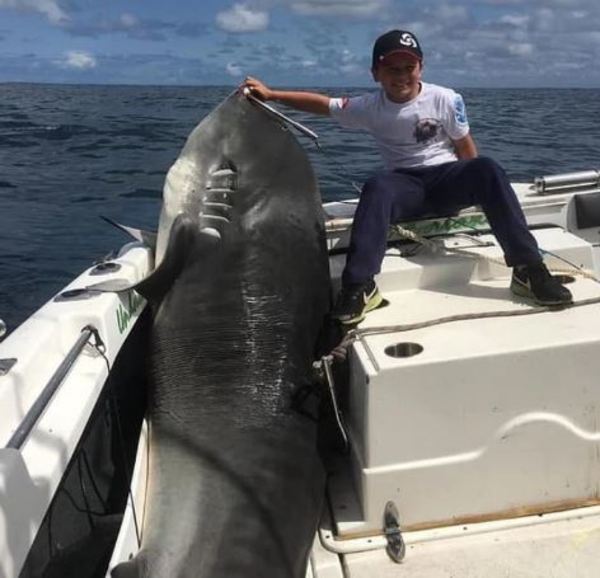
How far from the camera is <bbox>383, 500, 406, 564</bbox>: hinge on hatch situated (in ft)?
9.05

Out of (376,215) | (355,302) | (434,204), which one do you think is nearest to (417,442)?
(355,302)

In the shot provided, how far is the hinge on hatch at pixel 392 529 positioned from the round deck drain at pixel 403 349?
1.75 feet

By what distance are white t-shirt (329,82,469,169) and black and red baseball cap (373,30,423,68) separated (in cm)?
26

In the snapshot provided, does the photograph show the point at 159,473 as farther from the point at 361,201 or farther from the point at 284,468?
the point at 361,201

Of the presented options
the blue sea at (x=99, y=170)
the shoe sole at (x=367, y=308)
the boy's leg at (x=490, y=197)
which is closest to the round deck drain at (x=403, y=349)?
the shoe sole at (x=367, y=308)

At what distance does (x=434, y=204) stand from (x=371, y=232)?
623 millimetres

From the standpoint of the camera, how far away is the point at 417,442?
274 cm

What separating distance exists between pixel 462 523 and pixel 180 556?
3.52 feet

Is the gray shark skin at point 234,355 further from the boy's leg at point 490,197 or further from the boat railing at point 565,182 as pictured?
the boat railing at point 565,182

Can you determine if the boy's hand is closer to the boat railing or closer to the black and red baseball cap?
the black and red baseball cap

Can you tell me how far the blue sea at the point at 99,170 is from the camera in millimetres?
8316

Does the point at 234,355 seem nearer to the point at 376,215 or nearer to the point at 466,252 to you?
the point at 376,215

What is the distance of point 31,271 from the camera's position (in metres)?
7.89

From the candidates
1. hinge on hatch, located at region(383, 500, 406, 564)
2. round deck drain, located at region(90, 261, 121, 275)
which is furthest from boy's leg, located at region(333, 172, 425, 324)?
round deck drain, located at region(90, 261, 121, 275)
